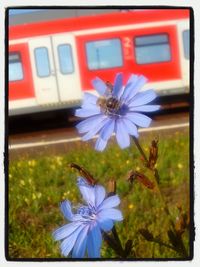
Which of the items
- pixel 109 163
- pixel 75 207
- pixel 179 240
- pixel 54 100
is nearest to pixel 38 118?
pixel 54 100

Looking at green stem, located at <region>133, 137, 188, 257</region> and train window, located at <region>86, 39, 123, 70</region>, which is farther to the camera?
train window, located at <region>86, 39, 123, 70</region>

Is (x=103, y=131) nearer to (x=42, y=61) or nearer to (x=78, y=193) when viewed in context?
(x=78, y=193)

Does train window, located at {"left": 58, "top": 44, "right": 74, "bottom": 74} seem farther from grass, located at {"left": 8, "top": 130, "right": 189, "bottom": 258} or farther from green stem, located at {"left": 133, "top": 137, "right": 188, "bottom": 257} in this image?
green stem, located at {"left": 133, "top": 137, "right": 188, "bottom": 257}

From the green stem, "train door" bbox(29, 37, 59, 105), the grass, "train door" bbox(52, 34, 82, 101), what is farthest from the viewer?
"train door" bbox(29, 37, 59, 105)

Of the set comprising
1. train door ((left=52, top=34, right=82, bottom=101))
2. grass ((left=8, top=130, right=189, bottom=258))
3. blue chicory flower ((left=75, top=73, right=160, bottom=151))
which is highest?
train door ((left=52, top=34, right=82, bottom=101))

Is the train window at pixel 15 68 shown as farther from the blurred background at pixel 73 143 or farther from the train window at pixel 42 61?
the train window at pixel 42 61

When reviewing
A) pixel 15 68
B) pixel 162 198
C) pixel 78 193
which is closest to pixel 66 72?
pixel 15 68

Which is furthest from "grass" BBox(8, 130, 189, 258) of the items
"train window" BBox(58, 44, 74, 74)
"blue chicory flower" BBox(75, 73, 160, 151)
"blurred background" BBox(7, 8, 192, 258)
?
"train window" BBox(58, 44, 74, 74)
